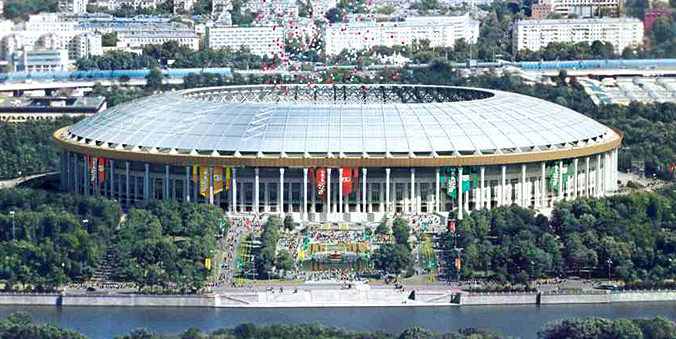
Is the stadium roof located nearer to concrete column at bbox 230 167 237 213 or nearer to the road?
concrete column at bbox 230 167 237 213

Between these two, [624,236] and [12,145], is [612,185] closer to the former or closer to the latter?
[624,236]

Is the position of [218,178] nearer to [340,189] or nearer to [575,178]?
[340,189]

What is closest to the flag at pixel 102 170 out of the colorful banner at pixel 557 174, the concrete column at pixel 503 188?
the concrete column at pixel 503 188

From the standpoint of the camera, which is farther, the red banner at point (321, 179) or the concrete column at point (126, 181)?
the concrete column at point (126, 181)

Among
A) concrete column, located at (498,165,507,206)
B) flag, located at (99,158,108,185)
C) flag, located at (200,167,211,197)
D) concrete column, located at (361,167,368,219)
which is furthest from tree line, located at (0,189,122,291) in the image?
concrete column, located at (498,165,507,206)

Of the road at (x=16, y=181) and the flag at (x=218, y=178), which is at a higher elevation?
the flag at (x=218, y=178)

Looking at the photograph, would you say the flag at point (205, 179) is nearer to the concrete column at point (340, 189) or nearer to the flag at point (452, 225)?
the concrete column at point (340, 189)
